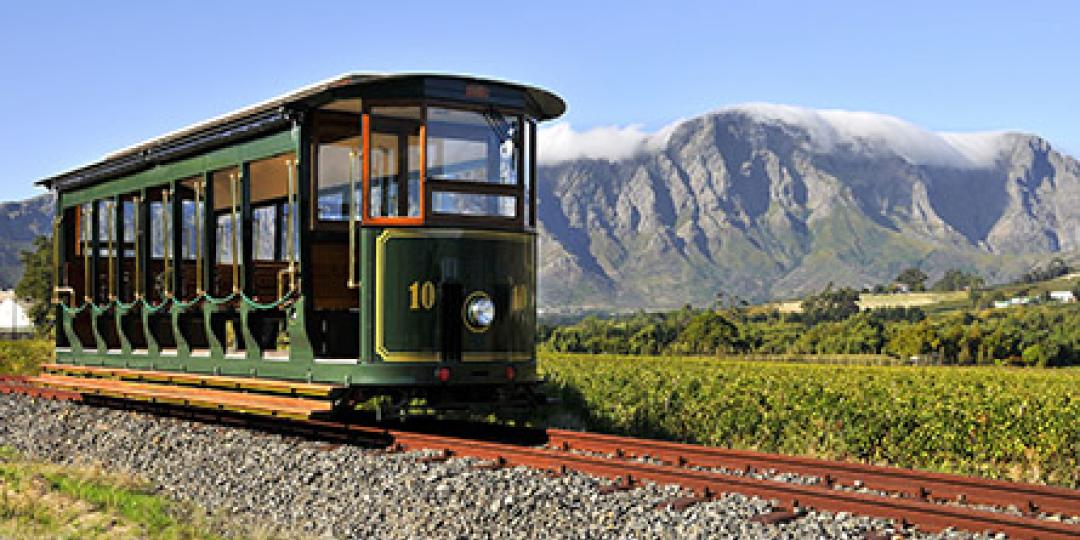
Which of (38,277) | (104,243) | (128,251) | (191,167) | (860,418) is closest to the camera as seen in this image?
(191,167)

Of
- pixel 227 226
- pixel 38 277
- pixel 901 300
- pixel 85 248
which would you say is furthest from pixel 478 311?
pixel 901 300

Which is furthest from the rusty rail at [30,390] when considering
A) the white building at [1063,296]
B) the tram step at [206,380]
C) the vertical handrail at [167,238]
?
the white building at [1063,296]

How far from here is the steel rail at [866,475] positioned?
8.12 m

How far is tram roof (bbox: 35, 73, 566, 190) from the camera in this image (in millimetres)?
11297

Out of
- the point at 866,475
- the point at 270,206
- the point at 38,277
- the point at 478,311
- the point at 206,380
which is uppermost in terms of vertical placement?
the point at 270,206

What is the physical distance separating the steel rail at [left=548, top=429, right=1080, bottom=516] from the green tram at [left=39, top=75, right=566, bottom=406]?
1.27 meters

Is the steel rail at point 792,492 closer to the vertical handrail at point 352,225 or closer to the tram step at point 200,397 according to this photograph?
the tram step at point 200,397

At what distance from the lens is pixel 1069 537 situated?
669 cm

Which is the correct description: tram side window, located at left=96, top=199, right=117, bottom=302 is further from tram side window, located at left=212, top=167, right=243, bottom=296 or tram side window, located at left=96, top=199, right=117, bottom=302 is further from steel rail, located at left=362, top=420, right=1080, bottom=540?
steel rail, located at left=362, top=420, right=1080, bottom=540

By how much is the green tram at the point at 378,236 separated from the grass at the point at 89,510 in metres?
1.95

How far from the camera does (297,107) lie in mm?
11695

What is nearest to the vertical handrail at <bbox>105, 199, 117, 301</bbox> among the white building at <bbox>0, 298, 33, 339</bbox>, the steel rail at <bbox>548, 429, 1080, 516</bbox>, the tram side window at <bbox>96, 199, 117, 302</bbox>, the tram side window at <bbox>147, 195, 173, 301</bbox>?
the tram side window at <bbox>96, 199, 117, 302</bbox>

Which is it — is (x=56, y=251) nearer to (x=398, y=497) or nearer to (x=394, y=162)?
(x=394, y=162)

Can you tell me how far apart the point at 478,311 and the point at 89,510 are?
12.7ft
